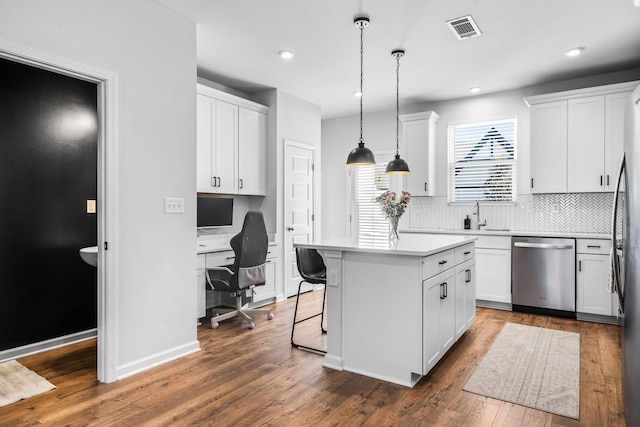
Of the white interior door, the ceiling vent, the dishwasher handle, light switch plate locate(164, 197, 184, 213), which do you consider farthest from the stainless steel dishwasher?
light switch plate locate(164, 197, 184, 213)

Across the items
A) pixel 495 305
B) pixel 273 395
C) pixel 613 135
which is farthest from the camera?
pixel 495 305

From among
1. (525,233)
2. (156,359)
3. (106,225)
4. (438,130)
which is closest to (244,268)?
(156,359)

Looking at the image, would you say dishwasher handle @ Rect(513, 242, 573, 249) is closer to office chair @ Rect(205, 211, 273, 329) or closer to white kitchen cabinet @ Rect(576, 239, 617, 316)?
white kitchen cabinet @ Rect(576, 239, 617, 316)

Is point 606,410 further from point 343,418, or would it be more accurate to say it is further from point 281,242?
point 281,242

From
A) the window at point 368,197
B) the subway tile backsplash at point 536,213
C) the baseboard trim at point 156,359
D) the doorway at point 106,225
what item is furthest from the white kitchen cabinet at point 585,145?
the doorway at point 106,225

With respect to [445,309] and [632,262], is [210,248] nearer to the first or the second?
[445,309]

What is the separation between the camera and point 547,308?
4406 millimetres

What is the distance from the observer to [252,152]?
16.5 feet

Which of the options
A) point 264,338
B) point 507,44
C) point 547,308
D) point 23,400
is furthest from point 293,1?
point 547,308

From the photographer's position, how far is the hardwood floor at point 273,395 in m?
2.21

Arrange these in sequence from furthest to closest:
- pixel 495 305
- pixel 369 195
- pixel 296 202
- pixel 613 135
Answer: pixel 369 195, pixel 296 202, pixel 495 305, pixel 613 135

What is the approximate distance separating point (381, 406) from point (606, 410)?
1.31 m

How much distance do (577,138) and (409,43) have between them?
2.32 meters

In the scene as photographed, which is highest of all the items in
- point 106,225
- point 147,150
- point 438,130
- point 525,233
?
point 438,130
